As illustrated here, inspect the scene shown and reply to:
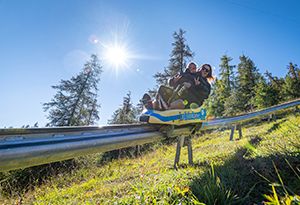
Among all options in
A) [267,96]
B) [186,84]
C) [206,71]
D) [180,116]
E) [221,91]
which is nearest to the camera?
[180,116]

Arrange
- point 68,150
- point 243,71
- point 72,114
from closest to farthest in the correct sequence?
point 68,150 < point 72,114 < point 243,71

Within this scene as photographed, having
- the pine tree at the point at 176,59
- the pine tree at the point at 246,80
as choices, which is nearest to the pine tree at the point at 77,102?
the pine tree at the point at 176,59

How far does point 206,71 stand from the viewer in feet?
12.7

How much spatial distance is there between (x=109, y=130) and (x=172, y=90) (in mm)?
1735

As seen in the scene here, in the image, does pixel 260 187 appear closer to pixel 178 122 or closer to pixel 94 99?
pixel 178 122

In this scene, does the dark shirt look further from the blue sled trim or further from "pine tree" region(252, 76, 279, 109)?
"pine tree" region(252, 76, 279, 109)

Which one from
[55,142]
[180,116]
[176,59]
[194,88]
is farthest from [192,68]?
[176,59]

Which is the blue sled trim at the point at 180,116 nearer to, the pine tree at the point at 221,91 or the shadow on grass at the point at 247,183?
the shadow on grass at the point at 247,183

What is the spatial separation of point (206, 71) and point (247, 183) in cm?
281

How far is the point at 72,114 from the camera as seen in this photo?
20.0 metres

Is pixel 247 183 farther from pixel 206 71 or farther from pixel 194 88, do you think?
pixel 206 71

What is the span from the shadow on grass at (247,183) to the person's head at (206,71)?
234 cm

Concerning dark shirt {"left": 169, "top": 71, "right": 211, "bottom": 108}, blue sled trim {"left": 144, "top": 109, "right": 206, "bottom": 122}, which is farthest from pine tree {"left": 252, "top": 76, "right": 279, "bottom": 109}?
blue sled trim {"left": 144, "top": 109, "right": 206, "bottom": 122}

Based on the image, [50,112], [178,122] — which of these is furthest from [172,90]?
[50,112]
